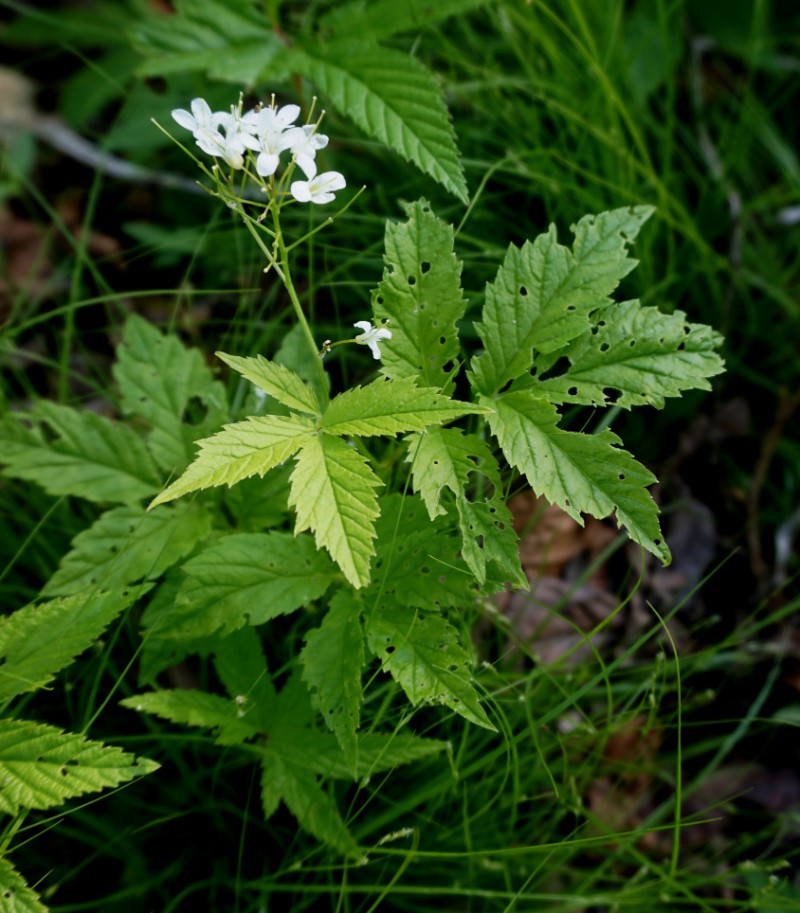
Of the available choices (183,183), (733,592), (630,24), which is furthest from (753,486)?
(183,183)

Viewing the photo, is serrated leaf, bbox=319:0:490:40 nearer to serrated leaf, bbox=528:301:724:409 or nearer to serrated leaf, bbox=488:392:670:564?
serrated leaf, bbox=528:301:724:409

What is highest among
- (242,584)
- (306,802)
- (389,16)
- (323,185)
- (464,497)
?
(389,16)

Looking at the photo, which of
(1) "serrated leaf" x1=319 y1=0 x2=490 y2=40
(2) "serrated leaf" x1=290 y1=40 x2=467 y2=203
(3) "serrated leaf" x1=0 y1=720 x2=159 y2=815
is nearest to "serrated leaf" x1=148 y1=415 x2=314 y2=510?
(3) "serrated leaf" x1=0 y1=720 x2=159 y2=815

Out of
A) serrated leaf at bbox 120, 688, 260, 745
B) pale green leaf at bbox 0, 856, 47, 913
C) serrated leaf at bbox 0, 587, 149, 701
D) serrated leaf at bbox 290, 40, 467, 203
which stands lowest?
pale green leaf at bbox 0, 856, 47, 913

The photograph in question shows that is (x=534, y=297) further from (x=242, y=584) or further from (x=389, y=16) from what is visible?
(x=389, y=16)

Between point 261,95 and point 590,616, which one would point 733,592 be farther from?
point 261,95

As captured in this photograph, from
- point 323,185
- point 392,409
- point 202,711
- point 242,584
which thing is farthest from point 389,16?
point 202,711

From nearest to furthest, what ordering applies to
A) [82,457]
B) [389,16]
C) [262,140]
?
1. [262,140]
2. [82,457]
3. [389,16]
